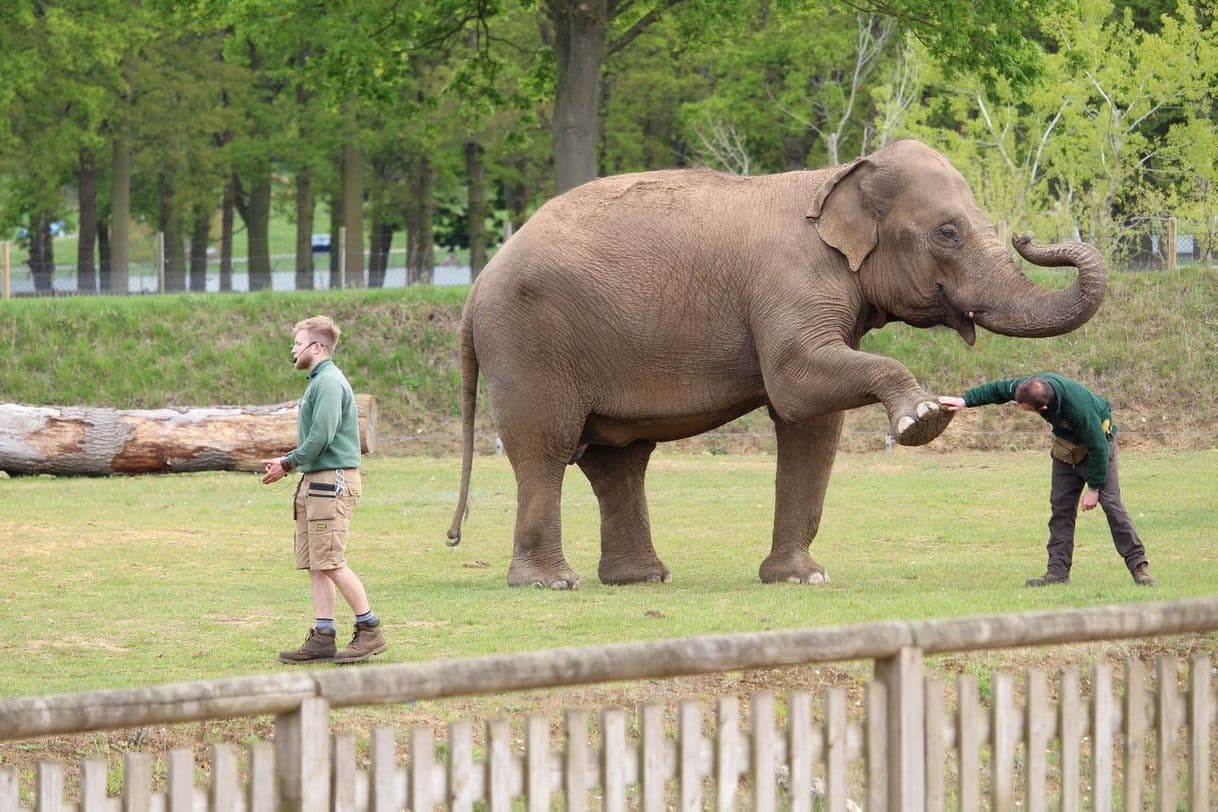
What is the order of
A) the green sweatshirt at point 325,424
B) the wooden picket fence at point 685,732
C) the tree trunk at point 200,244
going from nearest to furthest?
the wooden picket fence at point 685,732 < the green sweatshirt at point 325,424 < the tree trunk at point 200,244

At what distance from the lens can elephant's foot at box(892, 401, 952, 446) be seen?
12.2 meters

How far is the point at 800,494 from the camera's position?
1424 cm

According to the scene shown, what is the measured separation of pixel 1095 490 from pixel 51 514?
481 inches

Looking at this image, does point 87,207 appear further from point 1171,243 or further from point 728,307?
point 728,307

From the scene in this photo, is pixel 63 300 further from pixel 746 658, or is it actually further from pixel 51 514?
pixel 746 658

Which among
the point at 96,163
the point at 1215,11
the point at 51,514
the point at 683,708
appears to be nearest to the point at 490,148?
the point at 96,163

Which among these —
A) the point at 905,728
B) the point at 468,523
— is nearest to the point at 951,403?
the point at 905,728

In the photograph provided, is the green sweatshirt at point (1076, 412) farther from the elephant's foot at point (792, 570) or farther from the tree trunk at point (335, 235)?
the tree trunk at point (335, 235)

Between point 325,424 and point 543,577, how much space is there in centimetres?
434

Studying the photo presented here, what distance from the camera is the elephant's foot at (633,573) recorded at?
14945mm

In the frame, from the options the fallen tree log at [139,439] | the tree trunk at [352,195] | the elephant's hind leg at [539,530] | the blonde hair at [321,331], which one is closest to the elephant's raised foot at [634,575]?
the elephant's hind leg at [539,530]

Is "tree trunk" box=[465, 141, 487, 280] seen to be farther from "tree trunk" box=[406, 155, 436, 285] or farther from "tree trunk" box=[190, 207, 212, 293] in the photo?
"tree trunk" box=[190, 207, 212, 293]

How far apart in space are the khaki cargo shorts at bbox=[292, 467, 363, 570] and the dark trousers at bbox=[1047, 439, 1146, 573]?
5.15m

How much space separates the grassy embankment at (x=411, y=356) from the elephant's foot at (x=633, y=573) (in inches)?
569
